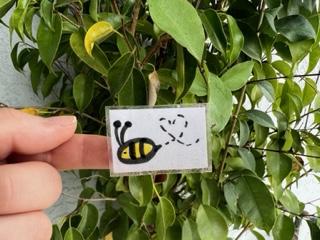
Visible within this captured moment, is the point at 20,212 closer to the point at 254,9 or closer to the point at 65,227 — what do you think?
the point at 65,227

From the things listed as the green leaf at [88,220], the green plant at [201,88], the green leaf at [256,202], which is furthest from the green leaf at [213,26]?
the green leaf at [88,220]

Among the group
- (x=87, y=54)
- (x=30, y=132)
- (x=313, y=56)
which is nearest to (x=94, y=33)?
(x=87, y=54)

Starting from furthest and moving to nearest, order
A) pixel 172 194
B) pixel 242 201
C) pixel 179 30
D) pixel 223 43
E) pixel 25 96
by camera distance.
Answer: pixel 25 96 < pixel 172 194 < pixel 242 201 < pixel 223 43 < pixel 179 30

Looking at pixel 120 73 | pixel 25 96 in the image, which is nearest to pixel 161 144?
pixel 120 73

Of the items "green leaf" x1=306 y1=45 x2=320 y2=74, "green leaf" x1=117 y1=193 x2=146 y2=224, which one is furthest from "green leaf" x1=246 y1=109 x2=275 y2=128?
"green leaf" x1=117 y1=193 x2=146 y2=224

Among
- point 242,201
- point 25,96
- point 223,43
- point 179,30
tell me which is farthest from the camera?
point 25,96

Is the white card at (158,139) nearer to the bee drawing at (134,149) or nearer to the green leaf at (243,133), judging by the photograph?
the bee drawing at (134,149)

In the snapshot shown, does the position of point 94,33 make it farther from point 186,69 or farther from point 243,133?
point 243,133
